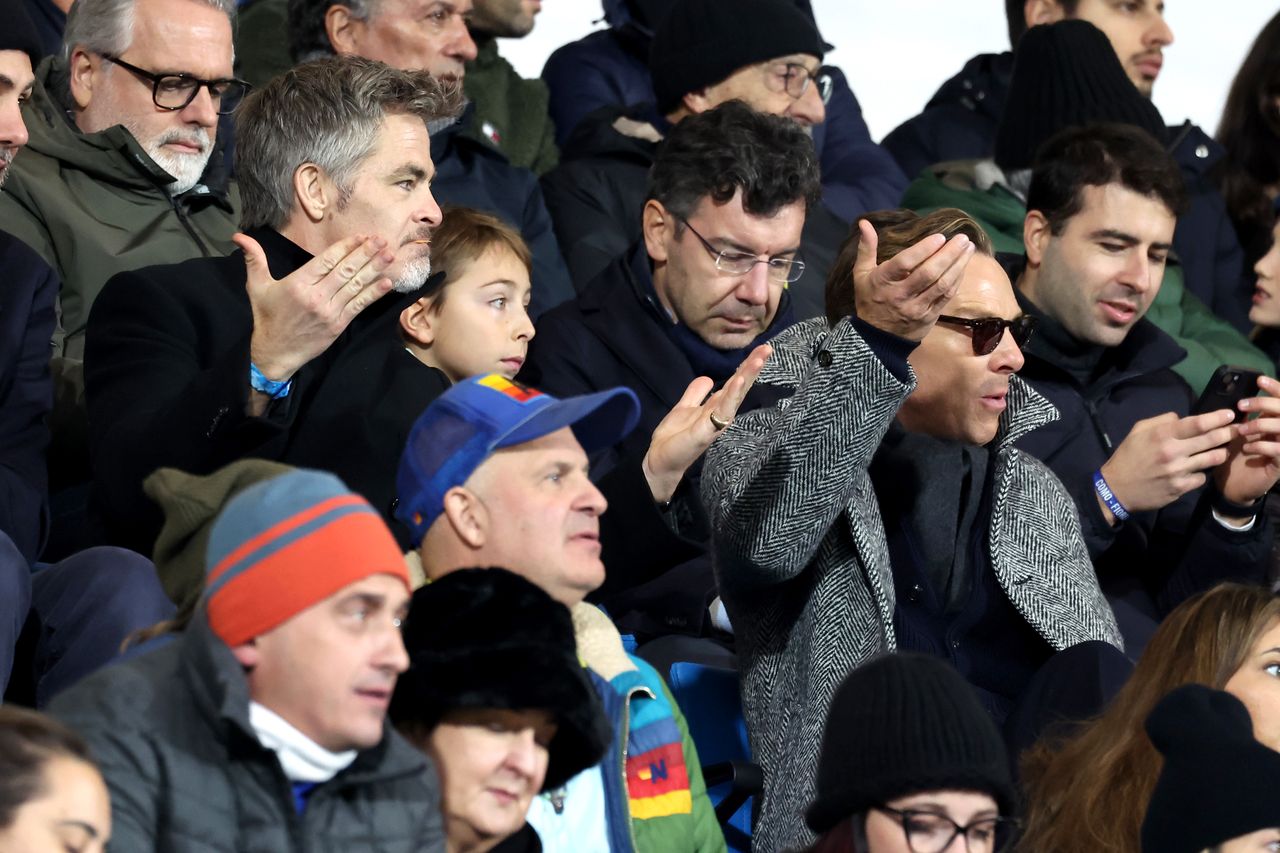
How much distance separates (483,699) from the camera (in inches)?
115

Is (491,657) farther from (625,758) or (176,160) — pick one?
(176,160)

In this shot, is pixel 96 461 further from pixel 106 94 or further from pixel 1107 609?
pixel 1107 609

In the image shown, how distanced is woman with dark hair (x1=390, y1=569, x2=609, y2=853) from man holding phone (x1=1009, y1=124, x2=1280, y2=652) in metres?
2.07

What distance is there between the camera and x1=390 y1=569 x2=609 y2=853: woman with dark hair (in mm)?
2936

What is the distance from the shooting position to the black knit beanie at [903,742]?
301cm

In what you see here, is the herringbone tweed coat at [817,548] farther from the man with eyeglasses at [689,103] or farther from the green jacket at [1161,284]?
the green jacket at [1161,284]

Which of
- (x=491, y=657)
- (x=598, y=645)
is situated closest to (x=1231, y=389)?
(x=598, y=645)

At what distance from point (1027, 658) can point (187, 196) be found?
2.07 m

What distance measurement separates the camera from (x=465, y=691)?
2928mm

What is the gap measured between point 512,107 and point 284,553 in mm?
4064

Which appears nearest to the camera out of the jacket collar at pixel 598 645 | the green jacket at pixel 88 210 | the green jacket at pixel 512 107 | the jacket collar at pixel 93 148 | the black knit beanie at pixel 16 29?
the jacket collar at pixel 598 645

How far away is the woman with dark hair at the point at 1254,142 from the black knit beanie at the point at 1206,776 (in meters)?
3.77

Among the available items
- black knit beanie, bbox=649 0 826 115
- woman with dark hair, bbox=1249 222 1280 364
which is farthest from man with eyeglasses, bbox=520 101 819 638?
woman with dark hair, bbox=1249 222 1280 364

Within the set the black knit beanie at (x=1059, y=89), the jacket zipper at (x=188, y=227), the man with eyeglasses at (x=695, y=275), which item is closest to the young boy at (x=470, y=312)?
the man with eyeglasses at (x=695, y=275)
